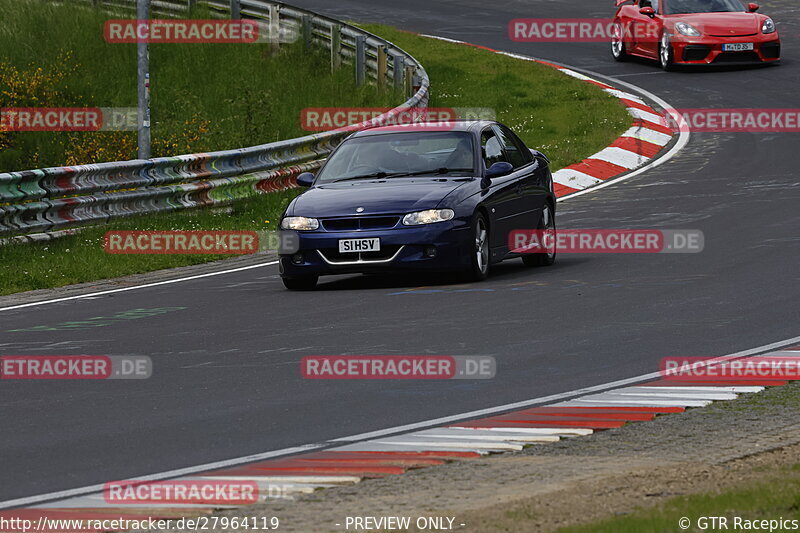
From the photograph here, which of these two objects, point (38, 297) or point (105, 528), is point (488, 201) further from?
point (105, 528)

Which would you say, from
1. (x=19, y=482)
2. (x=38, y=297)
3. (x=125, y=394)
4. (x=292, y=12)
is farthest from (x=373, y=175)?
(x=292, y=12)

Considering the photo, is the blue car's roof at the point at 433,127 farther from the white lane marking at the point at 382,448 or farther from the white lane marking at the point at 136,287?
the white lane marking at the point at 382,448

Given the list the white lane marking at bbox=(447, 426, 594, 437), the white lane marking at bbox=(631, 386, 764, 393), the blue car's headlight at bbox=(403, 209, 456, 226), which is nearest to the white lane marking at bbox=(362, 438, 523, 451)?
the white lane marking at bbox=(447, 426, 594, 437)

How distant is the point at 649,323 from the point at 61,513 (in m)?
6.05

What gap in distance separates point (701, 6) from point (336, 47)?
731 cm

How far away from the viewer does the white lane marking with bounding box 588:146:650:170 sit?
2377cm

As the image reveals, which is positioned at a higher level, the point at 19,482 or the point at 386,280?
the point at 19,482

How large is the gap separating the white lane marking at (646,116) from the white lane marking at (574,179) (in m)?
4.14

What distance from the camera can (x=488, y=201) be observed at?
14602 mm

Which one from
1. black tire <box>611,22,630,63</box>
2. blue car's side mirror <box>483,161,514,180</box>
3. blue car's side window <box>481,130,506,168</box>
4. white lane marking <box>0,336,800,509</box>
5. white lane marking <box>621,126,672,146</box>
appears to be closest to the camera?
white lane marking <box>0,336,800,509</box>

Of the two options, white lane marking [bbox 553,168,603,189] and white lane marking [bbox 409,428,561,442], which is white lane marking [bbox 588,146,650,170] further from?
white lane marking [bbox 409,428,561,442]

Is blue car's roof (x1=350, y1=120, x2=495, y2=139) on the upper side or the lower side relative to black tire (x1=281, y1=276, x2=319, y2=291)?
upper

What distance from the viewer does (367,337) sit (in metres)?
11.3

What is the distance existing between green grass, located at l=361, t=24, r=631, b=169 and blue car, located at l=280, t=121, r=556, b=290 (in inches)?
326
